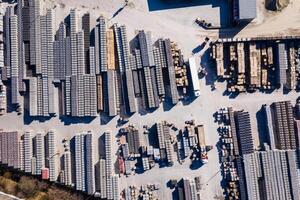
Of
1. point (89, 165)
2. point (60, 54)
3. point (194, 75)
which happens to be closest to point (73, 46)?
point (60, 54)

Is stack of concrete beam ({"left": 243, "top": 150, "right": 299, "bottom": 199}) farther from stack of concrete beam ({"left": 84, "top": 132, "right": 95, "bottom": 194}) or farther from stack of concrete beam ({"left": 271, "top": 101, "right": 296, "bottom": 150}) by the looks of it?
stack of concrete beam ({"left": 84, "top": 132, "right": 95, "bottom": 194})

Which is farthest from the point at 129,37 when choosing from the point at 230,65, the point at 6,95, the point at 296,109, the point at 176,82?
the point at 296,109

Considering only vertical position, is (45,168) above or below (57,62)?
below

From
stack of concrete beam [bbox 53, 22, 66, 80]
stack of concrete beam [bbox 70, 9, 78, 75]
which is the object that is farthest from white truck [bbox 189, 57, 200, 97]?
stack of concrete beam [bbox 53, 22, 66, 80]

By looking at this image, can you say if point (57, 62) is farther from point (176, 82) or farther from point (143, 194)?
point (143, 194)

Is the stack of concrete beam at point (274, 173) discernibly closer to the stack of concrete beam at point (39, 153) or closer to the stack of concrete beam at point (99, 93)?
the stack of concrete beam at point (99, 93)

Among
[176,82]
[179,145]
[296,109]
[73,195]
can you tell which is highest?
[176,82]

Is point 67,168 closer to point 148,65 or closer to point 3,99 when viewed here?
point 3,99
